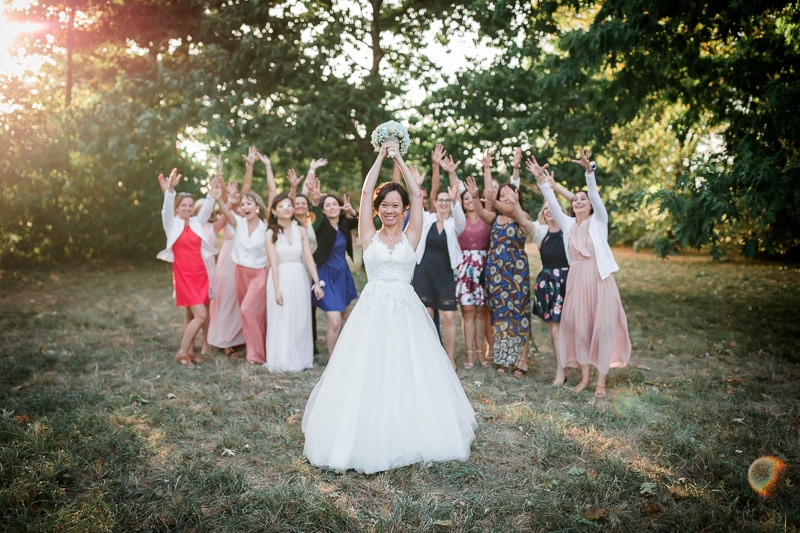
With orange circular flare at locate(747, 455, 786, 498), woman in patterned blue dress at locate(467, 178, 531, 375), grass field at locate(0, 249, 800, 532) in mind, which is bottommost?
grass field at locate(0, 249, 800, 532)

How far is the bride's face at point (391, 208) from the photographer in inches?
190

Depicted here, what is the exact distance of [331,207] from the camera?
765 centimetres

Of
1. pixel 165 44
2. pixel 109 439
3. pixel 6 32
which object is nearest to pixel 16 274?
pixel 6 32

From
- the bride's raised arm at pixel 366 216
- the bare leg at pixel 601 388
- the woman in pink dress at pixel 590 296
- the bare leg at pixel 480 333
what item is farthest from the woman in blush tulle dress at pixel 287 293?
the bare leg at pixel 601 388

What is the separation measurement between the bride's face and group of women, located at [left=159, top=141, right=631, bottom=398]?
193 centimetres

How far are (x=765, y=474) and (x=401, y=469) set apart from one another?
2821 mm

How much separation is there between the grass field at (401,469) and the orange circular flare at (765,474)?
0.05 meters

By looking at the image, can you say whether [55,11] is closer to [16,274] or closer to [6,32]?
[6,32]

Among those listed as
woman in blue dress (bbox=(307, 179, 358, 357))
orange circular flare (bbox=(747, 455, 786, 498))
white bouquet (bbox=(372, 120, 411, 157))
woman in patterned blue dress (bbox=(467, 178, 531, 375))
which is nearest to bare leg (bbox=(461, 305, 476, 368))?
woman in patterned blue dress (bbox=(467, 178, 531, 375))

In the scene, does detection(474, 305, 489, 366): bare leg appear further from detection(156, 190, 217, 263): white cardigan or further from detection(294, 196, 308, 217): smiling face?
detection(156, 190, 217, 263): white cardigan

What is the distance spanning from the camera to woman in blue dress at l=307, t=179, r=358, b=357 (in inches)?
302

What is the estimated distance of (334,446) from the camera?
14.4 feet

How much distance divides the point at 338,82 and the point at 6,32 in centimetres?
1032

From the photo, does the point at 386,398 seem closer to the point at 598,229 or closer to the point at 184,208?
the point at 598,229
